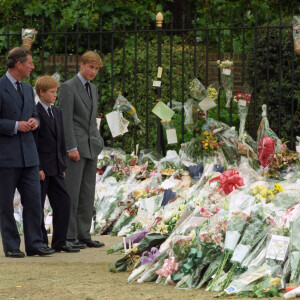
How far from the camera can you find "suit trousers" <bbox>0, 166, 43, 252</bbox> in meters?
6.29

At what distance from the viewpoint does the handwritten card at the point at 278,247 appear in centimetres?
511


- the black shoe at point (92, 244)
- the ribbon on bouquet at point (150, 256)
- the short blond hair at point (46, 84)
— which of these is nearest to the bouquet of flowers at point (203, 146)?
the black shoe at point (92, 244)

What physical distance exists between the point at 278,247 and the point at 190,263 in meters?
0.56

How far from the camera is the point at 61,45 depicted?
11812 mm

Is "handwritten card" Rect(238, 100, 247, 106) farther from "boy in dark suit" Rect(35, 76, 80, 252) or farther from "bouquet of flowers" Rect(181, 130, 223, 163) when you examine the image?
"boy in dark suit" Rect(35, 76, 80, 252)

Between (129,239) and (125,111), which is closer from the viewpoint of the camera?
(129,239)

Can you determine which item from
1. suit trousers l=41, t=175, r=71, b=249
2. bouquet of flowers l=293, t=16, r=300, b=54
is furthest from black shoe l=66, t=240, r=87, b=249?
bouquet of flowers l=293, t=16, r=300, b=54

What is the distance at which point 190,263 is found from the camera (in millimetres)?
5176

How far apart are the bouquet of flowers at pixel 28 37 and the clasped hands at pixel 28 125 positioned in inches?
138

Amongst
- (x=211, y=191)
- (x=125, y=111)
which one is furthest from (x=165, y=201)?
(x=125, y=111)

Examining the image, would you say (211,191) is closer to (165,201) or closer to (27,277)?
(165,201)

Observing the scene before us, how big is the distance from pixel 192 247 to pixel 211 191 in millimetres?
1913

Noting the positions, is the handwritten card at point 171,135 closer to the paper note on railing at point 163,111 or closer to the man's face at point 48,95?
the paper note on railing at point 163,111

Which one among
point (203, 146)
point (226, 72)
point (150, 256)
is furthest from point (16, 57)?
point (226, 72)
